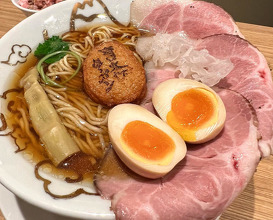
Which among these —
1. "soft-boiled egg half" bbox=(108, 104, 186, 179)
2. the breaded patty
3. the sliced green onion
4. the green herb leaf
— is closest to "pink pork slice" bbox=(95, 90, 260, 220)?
"soft-boiled egg half" bbox=(108, 104, 186, 179)

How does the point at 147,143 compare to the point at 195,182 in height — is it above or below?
above

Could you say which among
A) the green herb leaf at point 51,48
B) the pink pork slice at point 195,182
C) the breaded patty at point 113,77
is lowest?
the pink pork slice at point 195,182

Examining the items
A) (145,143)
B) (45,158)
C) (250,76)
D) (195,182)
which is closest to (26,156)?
(45,158)

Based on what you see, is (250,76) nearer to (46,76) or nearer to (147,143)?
(147,143)

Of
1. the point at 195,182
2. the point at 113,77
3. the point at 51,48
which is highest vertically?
the point at 51,48

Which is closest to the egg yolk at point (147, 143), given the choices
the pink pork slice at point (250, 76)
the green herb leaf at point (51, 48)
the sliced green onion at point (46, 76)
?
the pink pork slice at point (250, 76)

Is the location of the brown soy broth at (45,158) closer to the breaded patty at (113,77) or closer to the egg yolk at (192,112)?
the breaded patty at (113,77)

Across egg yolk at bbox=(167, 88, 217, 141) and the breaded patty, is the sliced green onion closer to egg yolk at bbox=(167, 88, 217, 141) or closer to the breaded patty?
the breaded patty
